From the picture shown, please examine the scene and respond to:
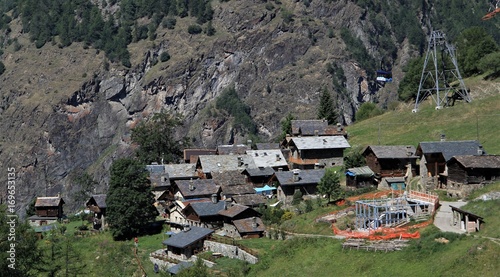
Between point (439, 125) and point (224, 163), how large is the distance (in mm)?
27962

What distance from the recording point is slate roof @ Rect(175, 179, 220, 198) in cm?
8019

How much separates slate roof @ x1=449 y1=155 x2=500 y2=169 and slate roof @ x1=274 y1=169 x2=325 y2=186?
50.6 ft

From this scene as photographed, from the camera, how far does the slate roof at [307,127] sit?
334ft

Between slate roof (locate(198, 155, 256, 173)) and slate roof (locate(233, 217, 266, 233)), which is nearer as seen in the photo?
slate roof (locate(233, 217, 266, 233))

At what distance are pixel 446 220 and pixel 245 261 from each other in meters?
15.5

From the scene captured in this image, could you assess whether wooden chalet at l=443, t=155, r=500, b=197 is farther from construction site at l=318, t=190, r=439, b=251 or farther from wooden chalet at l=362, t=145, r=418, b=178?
wooden chalet at l=362, t=145, r=418, b=178

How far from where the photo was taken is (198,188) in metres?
81.1

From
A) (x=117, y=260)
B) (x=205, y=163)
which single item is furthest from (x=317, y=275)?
(x=205, y=163)

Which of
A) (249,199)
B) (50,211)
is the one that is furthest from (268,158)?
(50,211)

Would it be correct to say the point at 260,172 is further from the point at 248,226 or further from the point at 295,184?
the point at 248,226

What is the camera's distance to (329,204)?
66.5 m

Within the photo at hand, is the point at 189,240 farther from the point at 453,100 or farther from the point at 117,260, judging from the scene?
the point at 453,100

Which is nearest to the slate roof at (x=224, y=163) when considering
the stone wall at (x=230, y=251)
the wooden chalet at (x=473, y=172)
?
the stone wall at (x=230, y=251)

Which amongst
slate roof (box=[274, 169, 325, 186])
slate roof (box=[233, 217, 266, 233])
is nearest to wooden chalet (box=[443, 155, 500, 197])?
slate roof (box=[274, 169, 325, 186])
